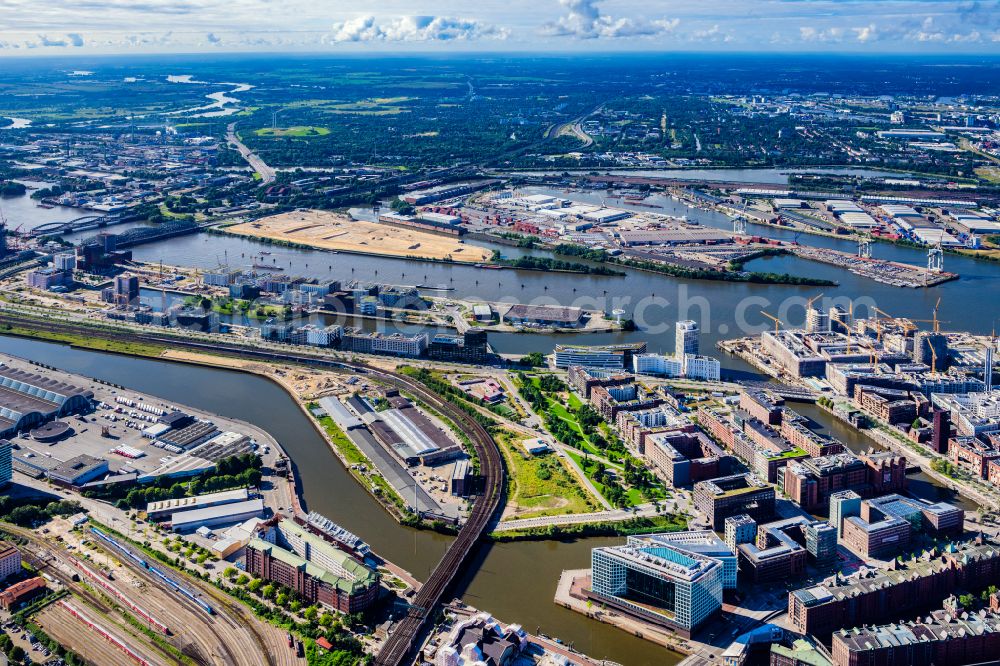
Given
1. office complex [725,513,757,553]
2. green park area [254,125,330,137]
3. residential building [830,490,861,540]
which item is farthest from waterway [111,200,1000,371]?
green park area [254,125,330,137]

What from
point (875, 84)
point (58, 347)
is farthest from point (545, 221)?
point (875, 84)

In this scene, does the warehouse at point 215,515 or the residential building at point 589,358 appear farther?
the residential building at point 589,358

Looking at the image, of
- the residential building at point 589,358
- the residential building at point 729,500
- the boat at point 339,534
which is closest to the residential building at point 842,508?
the residential building at point 729,500

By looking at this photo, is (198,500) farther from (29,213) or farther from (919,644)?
(29,213)

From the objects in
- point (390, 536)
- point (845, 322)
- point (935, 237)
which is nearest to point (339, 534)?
point (390, 536)

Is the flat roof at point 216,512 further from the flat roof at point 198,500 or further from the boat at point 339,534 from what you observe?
the boat at point 339,534

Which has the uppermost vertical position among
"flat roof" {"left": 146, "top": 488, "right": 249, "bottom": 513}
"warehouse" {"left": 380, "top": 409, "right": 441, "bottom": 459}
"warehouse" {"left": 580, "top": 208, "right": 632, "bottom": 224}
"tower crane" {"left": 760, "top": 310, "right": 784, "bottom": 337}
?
"warehouse" {"left": 580, "top": 208, "right": 632, "bottom": 224}

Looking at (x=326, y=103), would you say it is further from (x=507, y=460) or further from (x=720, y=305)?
(x=507, y=460)

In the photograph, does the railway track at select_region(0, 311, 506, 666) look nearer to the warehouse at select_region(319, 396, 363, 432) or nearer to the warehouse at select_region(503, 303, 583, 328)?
the warehouse at select_region(319, 396, 363, 432)
